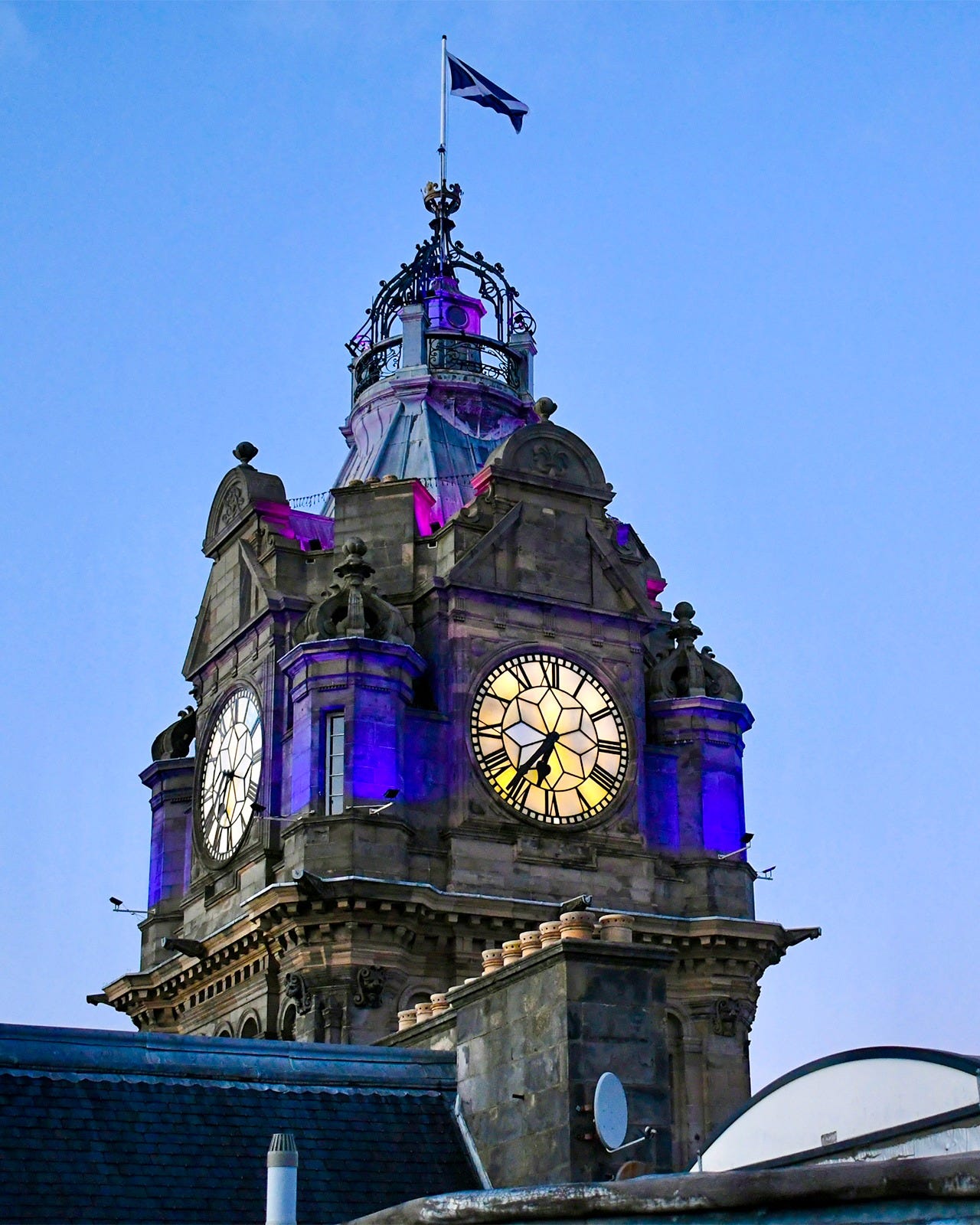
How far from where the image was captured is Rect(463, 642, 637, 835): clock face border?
49.8m

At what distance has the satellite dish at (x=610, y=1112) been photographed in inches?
902

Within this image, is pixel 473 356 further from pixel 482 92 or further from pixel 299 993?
pixel 299 993

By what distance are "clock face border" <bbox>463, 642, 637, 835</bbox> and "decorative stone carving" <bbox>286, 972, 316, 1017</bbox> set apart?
676cm

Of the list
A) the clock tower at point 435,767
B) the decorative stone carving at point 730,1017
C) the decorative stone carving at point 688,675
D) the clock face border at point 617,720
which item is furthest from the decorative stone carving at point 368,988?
the decorative stone carving at point 688,675

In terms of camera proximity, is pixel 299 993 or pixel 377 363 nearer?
pixel 299 993

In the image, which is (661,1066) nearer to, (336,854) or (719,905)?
(336,854)

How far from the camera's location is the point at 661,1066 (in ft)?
79.3

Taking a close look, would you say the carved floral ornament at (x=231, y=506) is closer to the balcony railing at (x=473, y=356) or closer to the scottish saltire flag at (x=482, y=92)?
the balcony railing at (x=473, y=356)

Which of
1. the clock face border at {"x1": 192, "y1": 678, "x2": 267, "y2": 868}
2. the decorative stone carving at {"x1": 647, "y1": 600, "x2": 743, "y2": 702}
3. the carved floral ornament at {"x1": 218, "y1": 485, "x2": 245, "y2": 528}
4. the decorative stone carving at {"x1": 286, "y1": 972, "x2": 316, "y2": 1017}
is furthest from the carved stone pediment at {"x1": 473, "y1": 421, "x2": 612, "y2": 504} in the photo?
the decorative stone carving at {"x1": 286, "y1": 972, "x2": 316, "y2": 1017}

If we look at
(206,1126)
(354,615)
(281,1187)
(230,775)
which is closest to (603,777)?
(354,615)

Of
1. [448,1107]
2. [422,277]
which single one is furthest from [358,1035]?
[422,277]

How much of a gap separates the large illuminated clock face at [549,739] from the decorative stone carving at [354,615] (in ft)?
9.18

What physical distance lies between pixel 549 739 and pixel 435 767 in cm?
311

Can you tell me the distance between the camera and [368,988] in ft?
149
